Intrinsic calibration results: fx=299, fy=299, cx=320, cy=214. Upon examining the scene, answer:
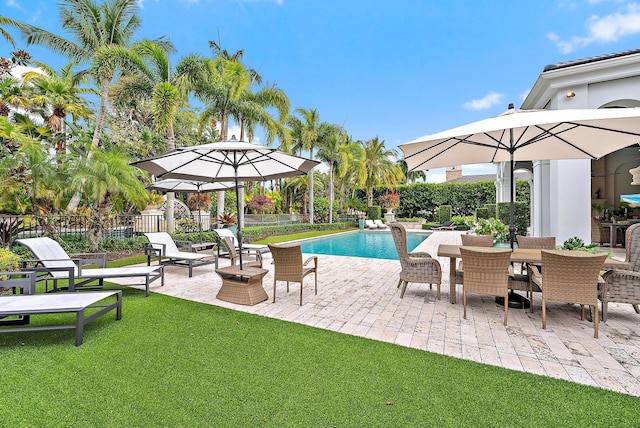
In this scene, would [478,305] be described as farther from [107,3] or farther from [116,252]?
[107,3]

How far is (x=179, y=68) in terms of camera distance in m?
12.0

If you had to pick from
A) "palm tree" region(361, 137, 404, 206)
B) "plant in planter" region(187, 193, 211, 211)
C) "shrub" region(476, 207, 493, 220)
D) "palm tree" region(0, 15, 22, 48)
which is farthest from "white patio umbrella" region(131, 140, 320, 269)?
"palm tree" region(361, 137, 404, 206)

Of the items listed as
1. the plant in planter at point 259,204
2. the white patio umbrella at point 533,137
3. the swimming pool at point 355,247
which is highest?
the white patio umbrella at point 533,137

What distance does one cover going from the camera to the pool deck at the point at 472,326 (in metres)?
2.84

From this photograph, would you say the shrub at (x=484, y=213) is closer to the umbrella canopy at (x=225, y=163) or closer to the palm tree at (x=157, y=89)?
the umbrella canopy at (x=225, y=163)

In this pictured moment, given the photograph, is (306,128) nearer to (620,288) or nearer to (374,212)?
(374,212)

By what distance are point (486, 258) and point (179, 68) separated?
42.7 feet

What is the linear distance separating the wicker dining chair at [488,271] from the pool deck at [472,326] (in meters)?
0.43

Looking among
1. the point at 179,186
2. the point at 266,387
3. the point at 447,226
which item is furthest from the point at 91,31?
the point at 447,226

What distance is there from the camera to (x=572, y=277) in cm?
348

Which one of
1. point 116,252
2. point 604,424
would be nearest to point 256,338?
point 604,424

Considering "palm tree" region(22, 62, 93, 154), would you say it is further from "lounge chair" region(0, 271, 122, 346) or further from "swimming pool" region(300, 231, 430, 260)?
"lounge chair" region(0, 271, 122, 346)

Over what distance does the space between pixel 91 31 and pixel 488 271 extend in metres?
16.7

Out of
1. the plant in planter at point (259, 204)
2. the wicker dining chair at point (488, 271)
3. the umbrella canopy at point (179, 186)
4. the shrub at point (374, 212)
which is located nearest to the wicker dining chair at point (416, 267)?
the wicker dining chair at point (488, 271)
